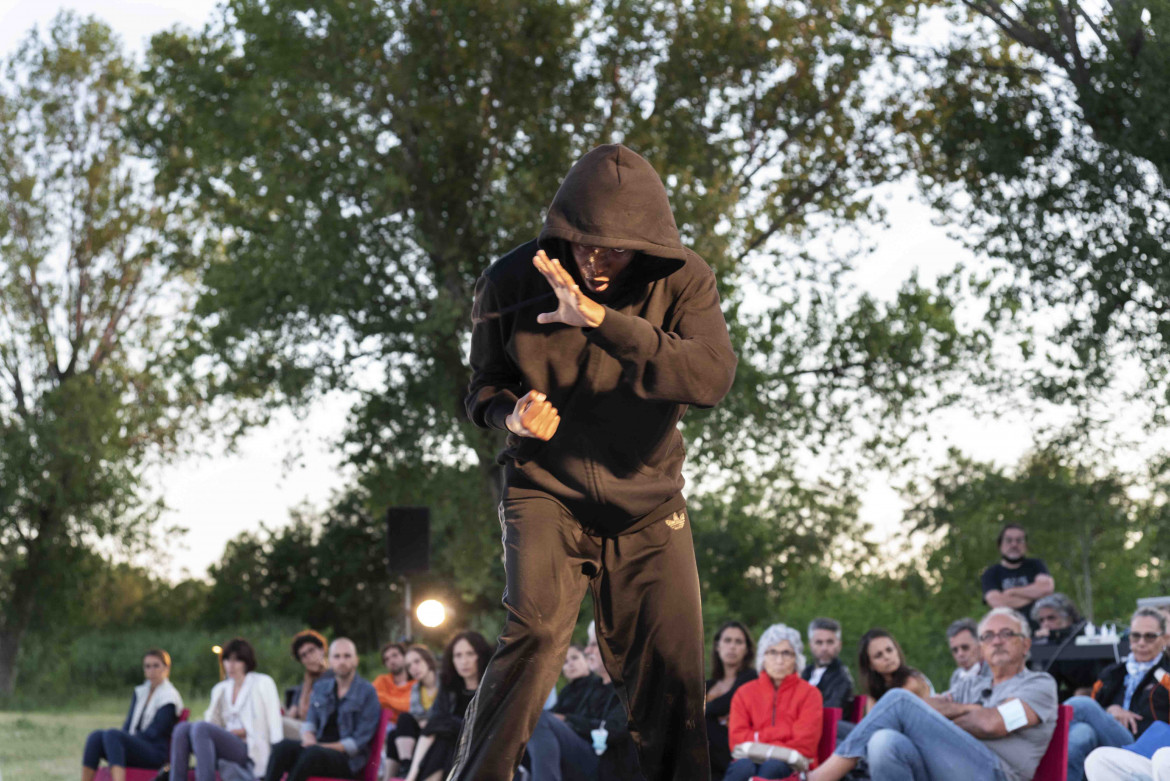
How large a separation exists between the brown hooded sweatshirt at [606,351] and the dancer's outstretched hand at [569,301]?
127mm

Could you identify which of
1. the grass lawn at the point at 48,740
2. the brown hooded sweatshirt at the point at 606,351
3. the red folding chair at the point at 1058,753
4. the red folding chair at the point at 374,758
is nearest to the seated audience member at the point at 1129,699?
the red folding chair at the point at 1058,753

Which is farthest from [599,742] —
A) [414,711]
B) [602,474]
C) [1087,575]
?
[1087,575]

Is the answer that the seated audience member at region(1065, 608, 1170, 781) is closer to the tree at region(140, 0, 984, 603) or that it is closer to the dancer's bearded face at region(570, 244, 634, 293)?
the dancer's bearded face at region(570, 244, 634, 293)

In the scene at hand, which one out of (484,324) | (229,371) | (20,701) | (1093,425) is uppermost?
(229,371)

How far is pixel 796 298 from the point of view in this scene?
16.3m

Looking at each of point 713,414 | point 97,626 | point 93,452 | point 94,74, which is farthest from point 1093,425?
point 97,626

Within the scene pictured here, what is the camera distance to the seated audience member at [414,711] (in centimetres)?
838

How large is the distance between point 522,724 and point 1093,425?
38.8 ft

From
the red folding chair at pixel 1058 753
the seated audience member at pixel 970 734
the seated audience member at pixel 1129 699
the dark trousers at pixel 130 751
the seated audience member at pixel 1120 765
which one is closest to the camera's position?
the seated audience member at pixel 1120 765

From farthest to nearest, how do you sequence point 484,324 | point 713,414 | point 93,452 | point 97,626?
point 97,626 → point 93,452 → point 713,414 → point 484,324

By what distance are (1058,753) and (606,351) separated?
162 inches

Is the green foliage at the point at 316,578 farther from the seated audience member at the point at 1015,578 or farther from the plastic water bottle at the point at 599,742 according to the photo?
the plastic water bottle at the point at 599,742

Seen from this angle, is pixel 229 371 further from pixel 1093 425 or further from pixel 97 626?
pixel 97 626

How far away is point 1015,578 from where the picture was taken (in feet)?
30.1
